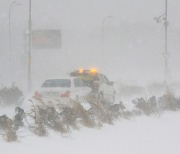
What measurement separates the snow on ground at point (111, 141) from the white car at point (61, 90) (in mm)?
3563

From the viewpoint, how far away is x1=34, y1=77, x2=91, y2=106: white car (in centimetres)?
1927

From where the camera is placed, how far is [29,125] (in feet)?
42.5

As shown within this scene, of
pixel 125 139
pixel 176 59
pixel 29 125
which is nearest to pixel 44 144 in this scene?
pixel 29 125

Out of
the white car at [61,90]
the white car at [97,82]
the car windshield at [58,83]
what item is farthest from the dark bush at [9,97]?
the white car at [61,90]

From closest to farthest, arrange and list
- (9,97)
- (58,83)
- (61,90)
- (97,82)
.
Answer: (61,90) < (58,83) < (97,82) < (9,97)

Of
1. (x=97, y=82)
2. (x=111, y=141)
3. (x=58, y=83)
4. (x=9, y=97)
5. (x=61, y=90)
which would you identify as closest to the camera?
(x=111, y=141)

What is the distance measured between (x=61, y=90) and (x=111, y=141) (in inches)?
271

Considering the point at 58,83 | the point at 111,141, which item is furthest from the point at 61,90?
the point at 111,141

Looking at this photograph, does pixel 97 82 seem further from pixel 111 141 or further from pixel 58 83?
pixel 111 141

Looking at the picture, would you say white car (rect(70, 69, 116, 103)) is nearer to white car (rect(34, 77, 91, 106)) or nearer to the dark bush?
white car (rect(34, 77, 91, 106))

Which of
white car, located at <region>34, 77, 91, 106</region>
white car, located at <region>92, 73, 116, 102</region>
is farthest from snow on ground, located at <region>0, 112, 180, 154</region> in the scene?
white car, located at <region>92, 73, 116, 102</region>

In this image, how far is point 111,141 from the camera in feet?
42.2

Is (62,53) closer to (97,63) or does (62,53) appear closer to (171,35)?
(97,63)

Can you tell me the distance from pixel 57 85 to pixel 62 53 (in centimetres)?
9603
